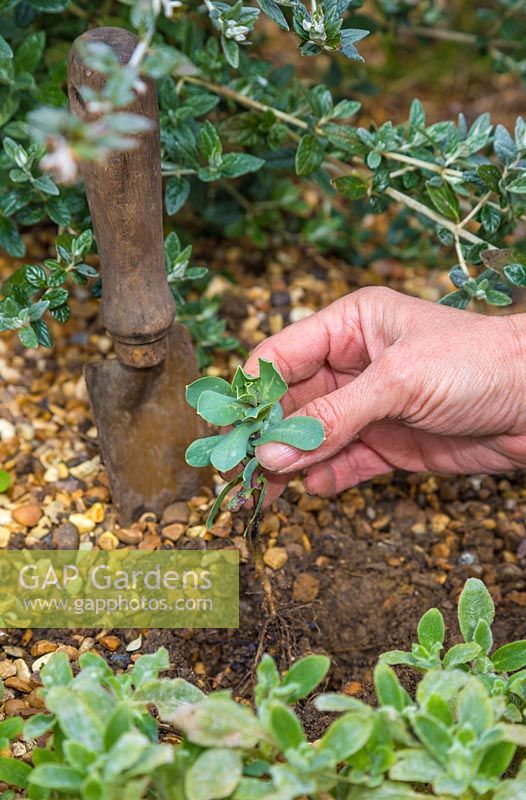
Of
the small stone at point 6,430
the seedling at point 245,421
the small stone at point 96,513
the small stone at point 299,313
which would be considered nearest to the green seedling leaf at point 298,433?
the seedling at point 245,421

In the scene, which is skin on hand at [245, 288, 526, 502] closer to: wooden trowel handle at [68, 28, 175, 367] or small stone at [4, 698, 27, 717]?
wooden trowel handle at [68, 28, 175, 367]

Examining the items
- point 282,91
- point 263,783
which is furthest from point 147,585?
point 282,91

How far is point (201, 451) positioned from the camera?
131 cm

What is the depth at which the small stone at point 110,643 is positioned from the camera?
59.1 inches

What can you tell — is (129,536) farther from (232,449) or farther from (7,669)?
(232,449)

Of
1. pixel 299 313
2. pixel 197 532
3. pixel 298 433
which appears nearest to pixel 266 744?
pixel 298 433

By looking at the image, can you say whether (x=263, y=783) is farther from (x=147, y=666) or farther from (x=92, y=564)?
(x=92, y=564)

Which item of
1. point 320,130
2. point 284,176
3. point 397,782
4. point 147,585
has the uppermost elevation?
point 320,130

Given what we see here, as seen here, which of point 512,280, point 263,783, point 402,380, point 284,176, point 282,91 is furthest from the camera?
point 284,176

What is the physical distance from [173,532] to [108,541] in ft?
0.38

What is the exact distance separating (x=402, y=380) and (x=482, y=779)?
0.59m

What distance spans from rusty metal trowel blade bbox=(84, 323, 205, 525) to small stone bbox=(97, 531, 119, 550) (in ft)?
0.12

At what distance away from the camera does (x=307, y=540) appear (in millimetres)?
1704

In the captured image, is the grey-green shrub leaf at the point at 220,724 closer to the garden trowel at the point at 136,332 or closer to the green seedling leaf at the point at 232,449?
the green seedling leaf at the point at 232,449
